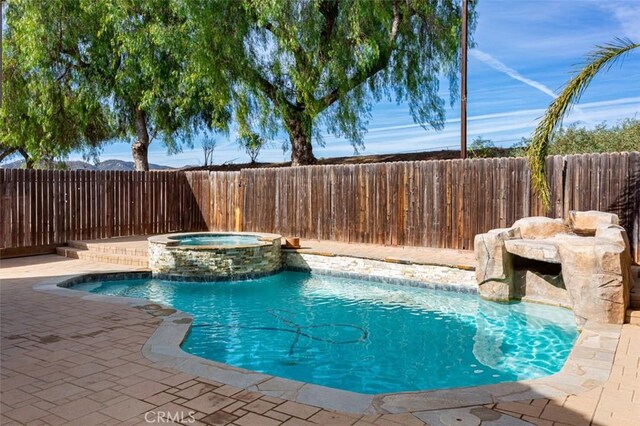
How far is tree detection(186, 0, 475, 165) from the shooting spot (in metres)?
11.9

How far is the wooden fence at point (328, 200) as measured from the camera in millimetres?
7504

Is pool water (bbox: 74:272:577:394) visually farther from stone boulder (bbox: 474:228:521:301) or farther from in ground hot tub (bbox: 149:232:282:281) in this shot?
in ground hot tub (bbox: 149:232:282:281)

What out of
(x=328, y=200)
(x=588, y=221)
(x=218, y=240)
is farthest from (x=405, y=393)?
(x=328, y=200)

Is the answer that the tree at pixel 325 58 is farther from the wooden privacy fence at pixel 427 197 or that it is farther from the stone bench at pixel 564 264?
the stone bench at pixel 564 264

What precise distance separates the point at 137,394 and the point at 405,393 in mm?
1664

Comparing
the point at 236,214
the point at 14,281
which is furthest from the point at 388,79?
the point at 14,281

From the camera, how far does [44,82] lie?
48.3 ft

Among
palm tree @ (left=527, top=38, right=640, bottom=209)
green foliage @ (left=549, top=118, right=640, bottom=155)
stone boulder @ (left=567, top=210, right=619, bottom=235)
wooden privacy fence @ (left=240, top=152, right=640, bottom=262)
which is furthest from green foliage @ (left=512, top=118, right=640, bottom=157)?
palm tree @ (left=527, top=38, right=640, bottom=209)

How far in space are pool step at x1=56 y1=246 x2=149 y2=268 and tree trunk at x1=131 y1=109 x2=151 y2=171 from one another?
726 centimetres

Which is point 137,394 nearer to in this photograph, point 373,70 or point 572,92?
point 572,92

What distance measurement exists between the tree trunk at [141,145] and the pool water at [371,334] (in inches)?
396

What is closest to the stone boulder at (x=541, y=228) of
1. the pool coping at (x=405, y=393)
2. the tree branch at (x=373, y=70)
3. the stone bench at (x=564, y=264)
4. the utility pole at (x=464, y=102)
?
the stone bench at (x=564, y=264)

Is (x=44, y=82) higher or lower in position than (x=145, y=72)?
lower

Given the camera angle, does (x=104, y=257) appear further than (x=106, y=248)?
No
